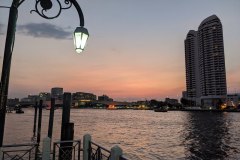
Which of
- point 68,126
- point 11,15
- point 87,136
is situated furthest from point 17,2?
point 68,126

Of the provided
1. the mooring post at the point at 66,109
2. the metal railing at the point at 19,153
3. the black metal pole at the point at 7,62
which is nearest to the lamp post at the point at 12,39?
the black metal pole at the point at 7,62

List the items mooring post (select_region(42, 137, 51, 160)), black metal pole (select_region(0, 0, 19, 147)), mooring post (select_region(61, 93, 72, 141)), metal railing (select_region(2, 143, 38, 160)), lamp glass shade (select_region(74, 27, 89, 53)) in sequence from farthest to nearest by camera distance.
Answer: mooring post (select_region(61, 93, 72, 141)) < metal railing (select_region(2, 143, 38, 160)) < mooring post (select_region(42, 137, 51, 160)) < lamp glass shade (select_region(74, 27, 89, 53)) < black metal pole (select_region(0, 0, 19, 147))

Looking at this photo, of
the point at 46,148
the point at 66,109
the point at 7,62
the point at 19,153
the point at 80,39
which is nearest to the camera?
the point at 7,62

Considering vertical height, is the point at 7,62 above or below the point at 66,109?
above

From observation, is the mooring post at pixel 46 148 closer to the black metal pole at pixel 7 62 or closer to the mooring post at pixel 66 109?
the mooring post at pixel 66 109

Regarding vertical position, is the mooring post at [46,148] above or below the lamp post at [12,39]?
below

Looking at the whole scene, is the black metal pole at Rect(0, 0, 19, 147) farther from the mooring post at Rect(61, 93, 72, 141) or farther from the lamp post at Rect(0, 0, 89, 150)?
the mooring post at Rect(61, 93, 72, 141)

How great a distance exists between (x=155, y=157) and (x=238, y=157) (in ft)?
31.2

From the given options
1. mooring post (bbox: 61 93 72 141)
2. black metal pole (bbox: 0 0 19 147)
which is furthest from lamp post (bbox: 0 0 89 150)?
mooring post (bbox: 61 93 72 141)

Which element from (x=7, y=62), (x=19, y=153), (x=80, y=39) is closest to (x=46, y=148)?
(x=7, y=62)

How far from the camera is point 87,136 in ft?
36.5

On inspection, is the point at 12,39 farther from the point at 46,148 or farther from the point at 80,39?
the point at 46,148

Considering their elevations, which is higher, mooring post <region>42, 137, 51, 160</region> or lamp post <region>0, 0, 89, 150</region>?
lamp post <region>0, 0, 89, 150</region>

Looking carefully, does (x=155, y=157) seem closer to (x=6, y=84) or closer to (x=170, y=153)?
(x=170, y=153)
